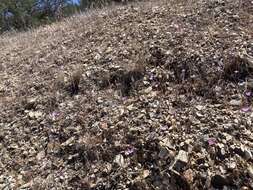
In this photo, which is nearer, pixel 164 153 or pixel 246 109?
pixel 164 153

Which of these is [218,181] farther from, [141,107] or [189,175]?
[141,107]

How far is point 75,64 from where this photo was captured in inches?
232

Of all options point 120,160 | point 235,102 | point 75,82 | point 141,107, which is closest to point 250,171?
point 235,102

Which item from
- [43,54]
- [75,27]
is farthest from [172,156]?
[75,27]

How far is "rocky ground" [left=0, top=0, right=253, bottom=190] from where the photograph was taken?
3.70 metres

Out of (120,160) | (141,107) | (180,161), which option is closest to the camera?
(180,161)

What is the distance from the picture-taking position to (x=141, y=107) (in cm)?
451

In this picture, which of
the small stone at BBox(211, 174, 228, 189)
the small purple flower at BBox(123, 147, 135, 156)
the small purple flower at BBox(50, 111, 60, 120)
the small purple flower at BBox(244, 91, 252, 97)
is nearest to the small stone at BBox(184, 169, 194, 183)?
the small stone at BBox(211, 174, 228, 189)

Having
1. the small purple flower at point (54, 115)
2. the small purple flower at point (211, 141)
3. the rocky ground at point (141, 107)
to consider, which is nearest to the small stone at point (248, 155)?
the rocky ground at point (141, 107)

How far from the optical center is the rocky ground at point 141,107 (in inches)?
146

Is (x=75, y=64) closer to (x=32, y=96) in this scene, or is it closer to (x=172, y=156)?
(x=32, y=96)

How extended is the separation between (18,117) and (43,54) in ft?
6.02

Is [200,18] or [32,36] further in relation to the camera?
[32,36]

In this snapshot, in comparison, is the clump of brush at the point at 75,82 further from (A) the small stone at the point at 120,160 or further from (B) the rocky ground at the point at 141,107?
(A) the small stone at the point at 120,160
